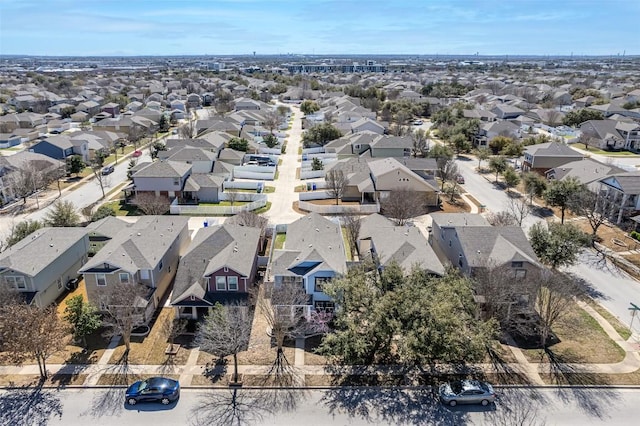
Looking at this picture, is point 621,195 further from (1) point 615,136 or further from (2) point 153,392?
(2) point 153,392

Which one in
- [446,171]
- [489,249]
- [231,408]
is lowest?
[231,408]

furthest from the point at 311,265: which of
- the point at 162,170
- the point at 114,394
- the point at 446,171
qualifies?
the point at 446,171

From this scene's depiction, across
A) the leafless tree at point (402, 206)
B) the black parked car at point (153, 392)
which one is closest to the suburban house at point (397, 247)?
the leafless tree at point (402, 206)

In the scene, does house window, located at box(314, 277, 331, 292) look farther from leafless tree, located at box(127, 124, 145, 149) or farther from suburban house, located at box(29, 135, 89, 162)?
leafless tree, located at box(127, 124, 145, 149)

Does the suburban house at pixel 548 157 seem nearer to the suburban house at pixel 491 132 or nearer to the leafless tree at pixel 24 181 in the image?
the suburban house at pixel 491 132

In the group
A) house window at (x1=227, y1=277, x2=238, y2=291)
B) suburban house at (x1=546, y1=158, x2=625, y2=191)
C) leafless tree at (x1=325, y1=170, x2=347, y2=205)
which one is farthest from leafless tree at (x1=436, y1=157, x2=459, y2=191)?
house window at (x1=227, y1=277, x2=238, y2=291)

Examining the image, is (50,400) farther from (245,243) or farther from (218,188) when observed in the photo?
(218,188)
